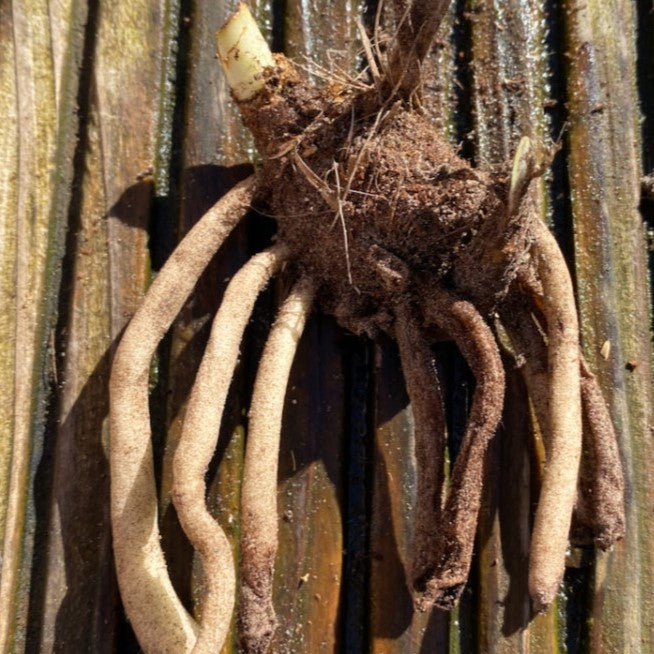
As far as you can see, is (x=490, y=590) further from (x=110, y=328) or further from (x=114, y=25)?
(x=114, y=25)

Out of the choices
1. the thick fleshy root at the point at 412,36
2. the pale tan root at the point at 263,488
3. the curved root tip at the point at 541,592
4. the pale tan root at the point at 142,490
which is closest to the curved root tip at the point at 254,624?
the pale tan root at the point at 263,488

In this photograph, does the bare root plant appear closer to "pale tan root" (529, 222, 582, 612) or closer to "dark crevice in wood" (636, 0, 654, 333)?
"pale tan root" (529, 222, 582, 612)

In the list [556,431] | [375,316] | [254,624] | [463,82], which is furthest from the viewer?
[463,82]

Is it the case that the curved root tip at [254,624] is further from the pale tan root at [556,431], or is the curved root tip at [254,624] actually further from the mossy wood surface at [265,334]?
the pale tan root at [556,431]

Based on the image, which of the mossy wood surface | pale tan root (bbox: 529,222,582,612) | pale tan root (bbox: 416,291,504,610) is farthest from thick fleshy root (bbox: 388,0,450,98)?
pale tan root (bbox: 416,291,504,610)

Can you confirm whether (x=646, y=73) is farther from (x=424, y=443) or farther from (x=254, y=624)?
(x=254, y=624)

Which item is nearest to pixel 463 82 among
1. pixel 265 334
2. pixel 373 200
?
pixel 373 200

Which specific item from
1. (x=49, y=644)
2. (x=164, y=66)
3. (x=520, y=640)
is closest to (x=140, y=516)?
(x=49, y=644)
